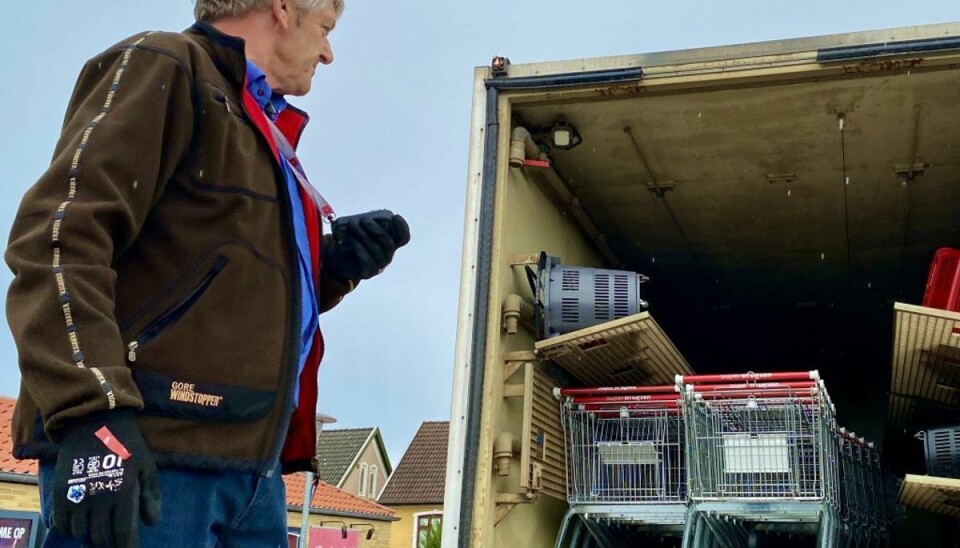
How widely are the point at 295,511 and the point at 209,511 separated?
18.6 m

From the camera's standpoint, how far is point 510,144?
456 centimetres

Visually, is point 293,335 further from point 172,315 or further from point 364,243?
point 364,243

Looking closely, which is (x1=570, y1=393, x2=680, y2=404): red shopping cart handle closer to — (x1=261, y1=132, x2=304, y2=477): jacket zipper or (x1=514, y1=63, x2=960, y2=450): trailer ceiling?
(x1=514, y1=63, x2=960, y2=450): trailer ceiling

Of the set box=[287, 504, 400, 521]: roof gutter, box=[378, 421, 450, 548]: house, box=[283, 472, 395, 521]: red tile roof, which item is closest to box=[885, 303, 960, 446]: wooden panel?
box=[287, 504, 400, 521]: roof gutter

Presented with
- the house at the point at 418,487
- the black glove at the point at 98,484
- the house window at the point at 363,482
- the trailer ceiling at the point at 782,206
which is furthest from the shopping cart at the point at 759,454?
the house window at the point at 363,482

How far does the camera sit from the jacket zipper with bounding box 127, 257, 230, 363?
1732 millimetres

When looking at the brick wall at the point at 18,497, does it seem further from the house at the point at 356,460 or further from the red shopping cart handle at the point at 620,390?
the house at the point at 356,460

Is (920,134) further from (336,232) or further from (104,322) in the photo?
(104,322)

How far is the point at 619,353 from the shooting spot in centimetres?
468

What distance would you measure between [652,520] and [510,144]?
1894 millimetres

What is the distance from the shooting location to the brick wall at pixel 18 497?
13094mm

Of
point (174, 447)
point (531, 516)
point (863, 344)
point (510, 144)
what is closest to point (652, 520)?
point (531, 516)

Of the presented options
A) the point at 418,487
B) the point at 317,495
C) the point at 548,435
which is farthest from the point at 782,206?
the point at 418,487

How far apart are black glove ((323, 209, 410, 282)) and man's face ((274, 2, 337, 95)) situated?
0.34 metres
